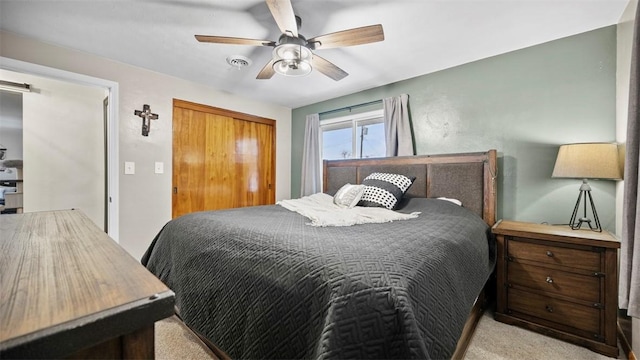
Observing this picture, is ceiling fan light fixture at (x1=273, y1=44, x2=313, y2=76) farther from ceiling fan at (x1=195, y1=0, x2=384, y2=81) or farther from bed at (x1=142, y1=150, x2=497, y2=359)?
bed at (x1=142, y1=150, x2=497, y2=359)

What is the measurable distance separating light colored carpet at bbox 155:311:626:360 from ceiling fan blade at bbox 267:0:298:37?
2.02m

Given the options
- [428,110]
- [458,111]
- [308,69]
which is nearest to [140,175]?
[308,69]

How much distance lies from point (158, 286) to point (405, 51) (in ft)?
8.67

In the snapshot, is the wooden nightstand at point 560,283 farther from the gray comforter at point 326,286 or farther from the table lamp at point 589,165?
the gray comforter at point 326,286

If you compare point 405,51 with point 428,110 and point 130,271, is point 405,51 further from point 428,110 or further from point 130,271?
point 130,271

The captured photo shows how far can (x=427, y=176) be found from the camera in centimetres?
275

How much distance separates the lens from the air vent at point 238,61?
2.53m

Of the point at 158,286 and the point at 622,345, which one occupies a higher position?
the point at 158,286

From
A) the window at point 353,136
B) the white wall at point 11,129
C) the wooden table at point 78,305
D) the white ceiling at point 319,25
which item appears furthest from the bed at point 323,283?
the white wall at point 11,129

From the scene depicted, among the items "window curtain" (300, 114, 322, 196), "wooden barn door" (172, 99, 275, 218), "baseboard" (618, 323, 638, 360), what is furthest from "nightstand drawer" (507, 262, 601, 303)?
"wooden barn door" (172, 99, 275, 218)

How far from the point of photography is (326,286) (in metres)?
0.90

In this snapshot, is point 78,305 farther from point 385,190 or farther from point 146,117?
point 146,117

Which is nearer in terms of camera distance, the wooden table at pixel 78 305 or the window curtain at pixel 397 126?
the wooden table at pixel 78 305

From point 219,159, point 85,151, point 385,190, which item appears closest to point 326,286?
point 385,190
